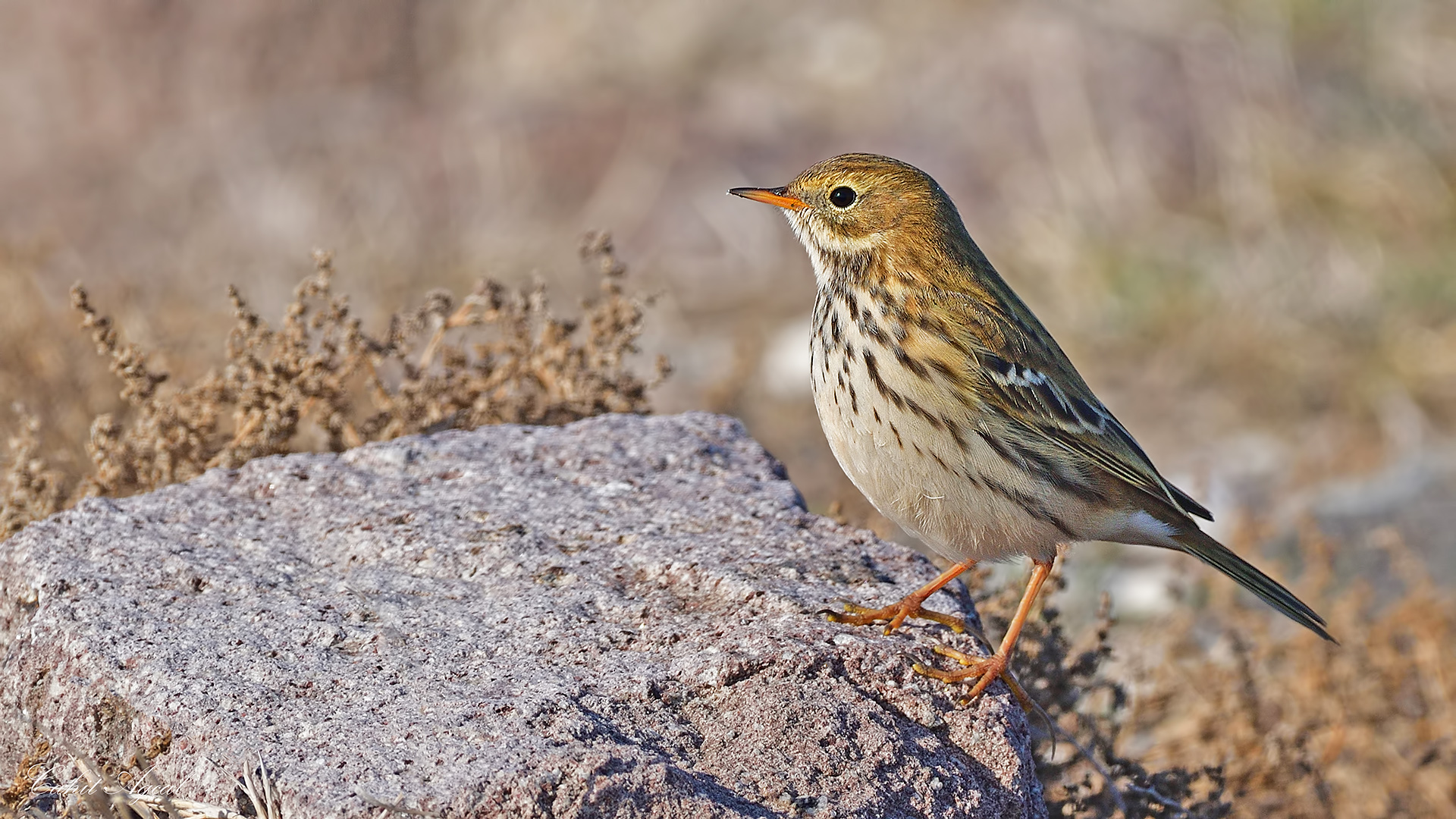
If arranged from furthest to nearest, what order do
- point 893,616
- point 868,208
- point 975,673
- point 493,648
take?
point 868,208 → point 893,616 → point 975,673 → point 493,648

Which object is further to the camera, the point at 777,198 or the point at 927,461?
the point at 777,198

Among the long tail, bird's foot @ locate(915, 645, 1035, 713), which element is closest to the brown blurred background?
the long tail

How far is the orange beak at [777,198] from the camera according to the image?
494 cm

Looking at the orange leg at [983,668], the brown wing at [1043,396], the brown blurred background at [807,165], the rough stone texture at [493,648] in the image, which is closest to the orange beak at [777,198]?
the brown wing at [1043,396]

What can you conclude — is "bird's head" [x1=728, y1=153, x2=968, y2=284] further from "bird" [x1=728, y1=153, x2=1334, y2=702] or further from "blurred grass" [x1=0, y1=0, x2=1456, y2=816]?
"blurred grass" [x1=0, y1=0, x2=1456, y2=816]

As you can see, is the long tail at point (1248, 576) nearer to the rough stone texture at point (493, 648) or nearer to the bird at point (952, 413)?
the bird at point (952, 413)

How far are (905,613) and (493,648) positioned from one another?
3.52 ft

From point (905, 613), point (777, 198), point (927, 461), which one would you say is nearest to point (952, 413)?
point (927, 461)

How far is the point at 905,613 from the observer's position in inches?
162

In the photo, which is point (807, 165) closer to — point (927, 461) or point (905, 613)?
point (927, 461)

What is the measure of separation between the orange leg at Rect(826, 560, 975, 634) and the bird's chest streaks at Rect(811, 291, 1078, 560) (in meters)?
0.15

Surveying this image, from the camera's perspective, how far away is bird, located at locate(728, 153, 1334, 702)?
4297 mm

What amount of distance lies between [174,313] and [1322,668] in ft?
20.0

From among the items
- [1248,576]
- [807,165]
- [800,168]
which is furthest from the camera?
[807,165]
